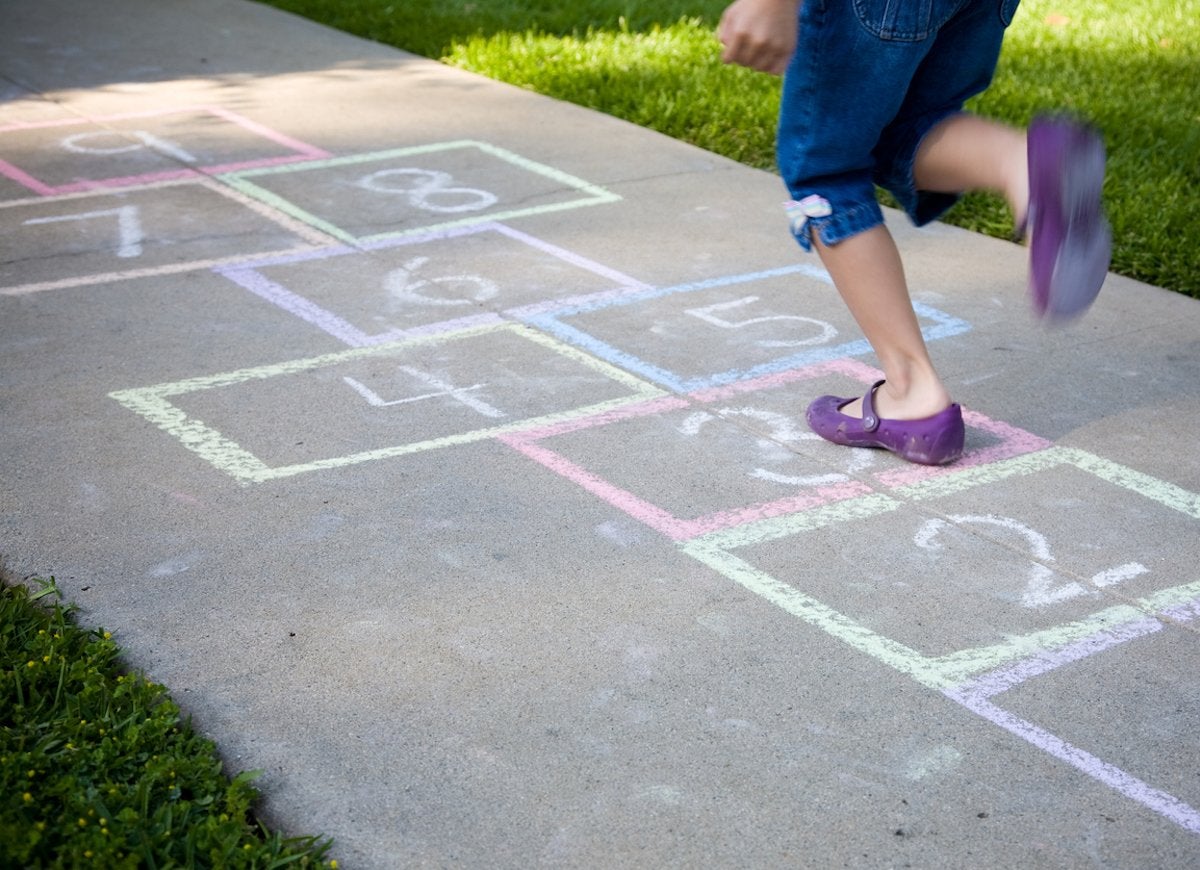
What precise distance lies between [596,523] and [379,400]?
33.6 inches

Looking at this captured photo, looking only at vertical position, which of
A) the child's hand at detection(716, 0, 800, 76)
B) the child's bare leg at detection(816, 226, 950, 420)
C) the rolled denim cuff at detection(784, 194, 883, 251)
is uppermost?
the child's hand at detection(716, 0, 800, 76)

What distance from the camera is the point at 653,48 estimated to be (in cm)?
775

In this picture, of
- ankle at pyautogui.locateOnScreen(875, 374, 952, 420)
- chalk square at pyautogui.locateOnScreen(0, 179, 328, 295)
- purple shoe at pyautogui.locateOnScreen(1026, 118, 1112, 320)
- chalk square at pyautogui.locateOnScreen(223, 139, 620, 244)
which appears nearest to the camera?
purple shoe at pyautogui.locateOnScreen(1026, 118, 1112, 320)

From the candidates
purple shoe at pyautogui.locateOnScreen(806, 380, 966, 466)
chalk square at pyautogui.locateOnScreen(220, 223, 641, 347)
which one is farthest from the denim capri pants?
chalk square at pyautogui.locateOnScreen(220, 223, 641, 347)

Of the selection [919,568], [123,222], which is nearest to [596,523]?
[919,568]

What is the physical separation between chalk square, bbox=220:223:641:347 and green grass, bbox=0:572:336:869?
5.57ft

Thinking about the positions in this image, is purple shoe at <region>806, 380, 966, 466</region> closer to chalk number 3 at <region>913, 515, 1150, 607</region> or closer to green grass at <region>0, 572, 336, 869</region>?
chalk number 3 at <region>913, 515, 1150, 607</region>

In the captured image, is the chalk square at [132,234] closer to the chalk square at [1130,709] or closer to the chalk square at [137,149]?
the chalk square at [137,149]

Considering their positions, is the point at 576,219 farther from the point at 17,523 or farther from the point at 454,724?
the point at 454,724

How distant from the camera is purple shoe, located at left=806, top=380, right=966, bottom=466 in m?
3.36

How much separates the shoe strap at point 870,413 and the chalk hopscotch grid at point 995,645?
0.57 feet

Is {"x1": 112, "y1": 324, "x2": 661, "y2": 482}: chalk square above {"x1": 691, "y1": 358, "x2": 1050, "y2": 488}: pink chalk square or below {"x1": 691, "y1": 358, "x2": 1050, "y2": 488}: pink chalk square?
below

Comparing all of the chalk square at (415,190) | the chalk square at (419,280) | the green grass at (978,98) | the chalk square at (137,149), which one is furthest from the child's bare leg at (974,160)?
the chalk square at (137,149)

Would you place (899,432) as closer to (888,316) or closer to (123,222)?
(888,316)
